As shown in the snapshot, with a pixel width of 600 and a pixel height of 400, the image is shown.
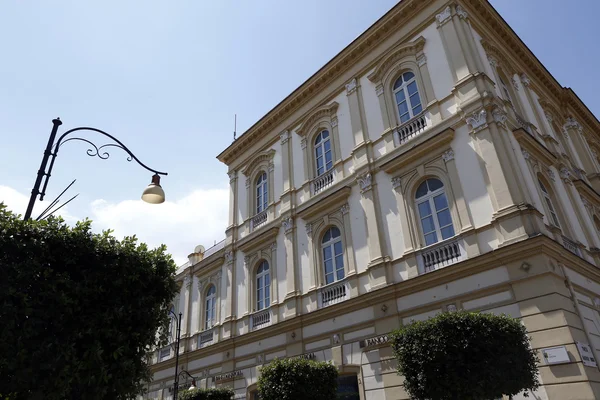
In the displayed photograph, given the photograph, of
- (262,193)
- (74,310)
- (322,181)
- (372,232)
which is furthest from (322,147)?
(74,310)

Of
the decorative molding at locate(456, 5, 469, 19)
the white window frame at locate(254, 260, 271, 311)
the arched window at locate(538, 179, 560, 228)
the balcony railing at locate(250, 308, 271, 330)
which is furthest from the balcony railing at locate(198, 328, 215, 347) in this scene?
the decorative molding at locate(456, 5, 469, 19)

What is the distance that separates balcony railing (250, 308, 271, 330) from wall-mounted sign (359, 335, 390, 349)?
5.03 m

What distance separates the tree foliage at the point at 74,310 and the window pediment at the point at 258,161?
13.1m

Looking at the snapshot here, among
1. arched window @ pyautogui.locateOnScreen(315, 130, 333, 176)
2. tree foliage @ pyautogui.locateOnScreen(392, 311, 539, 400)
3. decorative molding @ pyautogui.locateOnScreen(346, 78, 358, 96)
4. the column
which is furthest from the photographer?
arched window @ pyautogui.locateOnScreen(315, 130, 333, 176)

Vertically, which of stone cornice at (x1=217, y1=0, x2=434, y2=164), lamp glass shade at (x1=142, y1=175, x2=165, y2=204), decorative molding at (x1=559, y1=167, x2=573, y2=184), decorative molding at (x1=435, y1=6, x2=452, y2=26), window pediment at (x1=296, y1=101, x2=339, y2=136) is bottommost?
lamp glass shade at (x1=142, y1=175, x2=165, y2=204)

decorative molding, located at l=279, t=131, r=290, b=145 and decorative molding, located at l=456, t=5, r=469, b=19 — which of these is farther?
decorative molding, located at l=279, t=131, r=290, b=145

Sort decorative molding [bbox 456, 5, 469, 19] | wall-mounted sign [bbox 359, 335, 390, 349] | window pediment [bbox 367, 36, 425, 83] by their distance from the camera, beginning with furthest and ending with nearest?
window pediment [bbox 367, 36, 425, 83] < decorative molding [bbox 456, 5, 469, 19] < wall-mounted sign [bbox 359, 335, 390, 349]

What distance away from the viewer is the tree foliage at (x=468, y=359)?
754 centimetres

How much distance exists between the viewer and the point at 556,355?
9430mm

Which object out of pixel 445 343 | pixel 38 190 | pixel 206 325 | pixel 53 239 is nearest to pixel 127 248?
pixel 53 239

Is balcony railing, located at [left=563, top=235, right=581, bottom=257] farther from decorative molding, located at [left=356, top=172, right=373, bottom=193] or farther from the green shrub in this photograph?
the green shrub

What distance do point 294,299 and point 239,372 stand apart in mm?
3955

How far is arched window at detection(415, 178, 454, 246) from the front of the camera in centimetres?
1281

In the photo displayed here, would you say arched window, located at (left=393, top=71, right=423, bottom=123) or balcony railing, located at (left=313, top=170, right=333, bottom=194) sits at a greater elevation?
arched window, located at (left=393, top=71, right=423, bottom=123)
